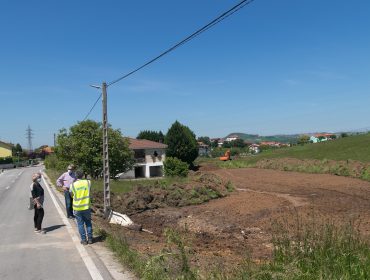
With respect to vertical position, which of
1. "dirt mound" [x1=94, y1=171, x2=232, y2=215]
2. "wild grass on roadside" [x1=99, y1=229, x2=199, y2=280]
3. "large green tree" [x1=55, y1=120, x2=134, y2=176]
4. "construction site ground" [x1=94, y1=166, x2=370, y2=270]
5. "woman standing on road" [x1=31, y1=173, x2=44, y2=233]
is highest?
"large green tree" [x1=55, y1=120, x2=134, y2=176]

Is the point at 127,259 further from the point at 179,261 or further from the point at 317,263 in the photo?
the point at 317,263

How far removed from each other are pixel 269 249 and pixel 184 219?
244 inches

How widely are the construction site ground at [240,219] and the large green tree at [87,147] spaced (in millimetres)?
14011

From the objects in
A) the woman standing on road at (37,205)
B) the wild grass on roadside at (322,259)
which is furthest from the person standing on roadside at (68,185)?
the wild grass on roadside at (322,259)

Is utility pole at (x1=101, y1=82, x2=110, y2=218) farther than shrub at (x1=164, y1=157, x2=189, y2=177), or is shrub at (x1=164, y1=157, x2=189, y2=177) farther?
shrub at (x1=164, y1=157, x2=189, y2=177)

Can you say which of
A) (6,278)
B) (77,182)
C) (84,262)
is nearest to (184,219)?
(77,182)

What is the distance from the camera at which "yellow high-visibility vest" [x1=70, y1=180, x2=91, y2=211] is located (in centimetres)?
991

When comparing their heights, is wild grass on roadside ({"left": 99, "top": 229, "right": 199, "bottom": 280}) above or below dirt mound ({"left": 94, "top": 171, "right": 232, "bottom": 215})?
above

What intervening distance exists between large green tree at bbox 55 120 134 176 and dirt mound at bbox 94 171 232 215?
11346mm

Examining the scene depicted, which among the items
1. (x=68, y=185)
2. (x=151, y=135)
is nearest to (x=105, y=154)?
(x=68, y=185)

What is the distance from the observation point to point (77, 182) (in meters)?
10.1

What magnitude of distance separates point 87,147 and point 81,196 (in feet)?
82.1

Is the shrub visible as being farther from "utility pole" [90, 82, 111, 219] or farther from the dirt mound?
"utility pole" [90, 82, 111, 219]

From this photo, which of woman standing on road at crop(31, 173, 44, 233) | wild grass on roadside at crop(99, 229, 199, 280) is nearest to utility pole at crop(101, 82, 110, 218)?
woman standing on road at crop(31, 173, 44, 233)
